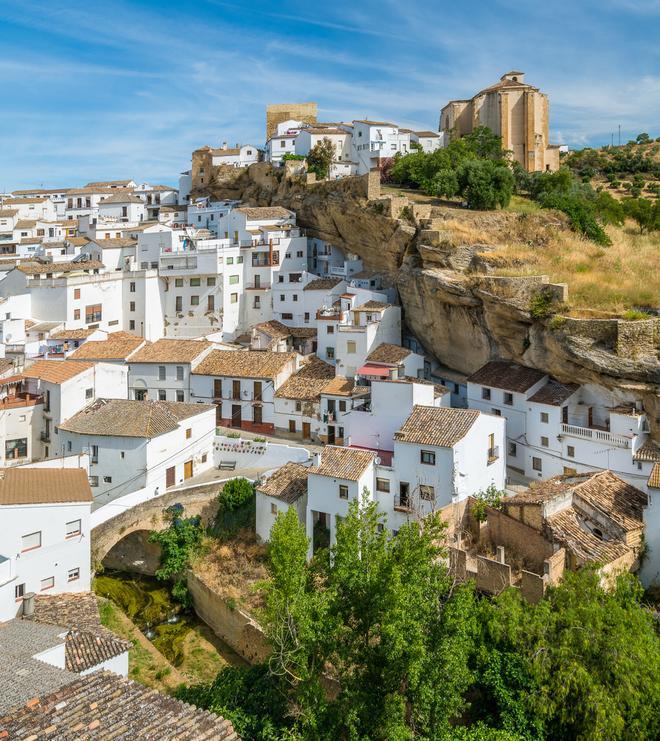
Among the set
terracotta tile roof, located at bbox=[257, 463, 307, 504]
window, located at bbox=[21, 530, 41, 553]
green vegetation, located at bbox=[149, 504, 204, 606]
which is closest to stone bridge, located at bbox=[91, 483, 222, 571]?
green vegetation, located at bbox=[149, 504, 204, 606]

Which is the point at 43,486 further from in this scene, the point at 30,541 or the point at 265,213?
the point at 265,213

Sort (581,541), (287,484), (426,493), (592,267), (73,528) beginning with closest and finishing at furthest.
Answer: (581,541) → (73,528) → (426,493) → (287,484) → (592,267)

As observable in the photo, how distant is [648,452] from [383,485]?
826cm

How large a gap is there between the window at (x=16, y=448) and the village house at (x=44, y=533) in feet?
22.1

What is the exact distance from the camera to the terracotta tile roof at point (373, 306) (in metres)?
32.0

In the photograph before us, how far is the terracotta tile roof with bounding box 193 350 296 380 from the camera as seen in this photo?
98.0 feet

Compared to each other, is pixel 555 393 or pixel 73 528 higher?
pixel 555 393

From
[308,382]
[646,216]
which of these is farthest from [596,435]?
[646,216]

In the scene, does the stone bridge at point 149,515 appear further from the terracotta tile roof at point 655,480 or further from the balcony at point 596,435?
the terracotta tile roof at point 655,480

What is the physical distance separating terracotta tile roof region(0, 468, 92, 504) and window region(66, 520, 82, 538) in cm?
65

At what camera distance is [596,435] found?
2275 centimetres

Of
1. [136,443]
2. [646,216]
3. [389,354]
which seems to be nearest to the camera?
[136,443]

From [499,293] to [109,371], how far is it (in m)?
16.1

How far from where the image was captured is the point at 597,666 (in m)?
14.0
